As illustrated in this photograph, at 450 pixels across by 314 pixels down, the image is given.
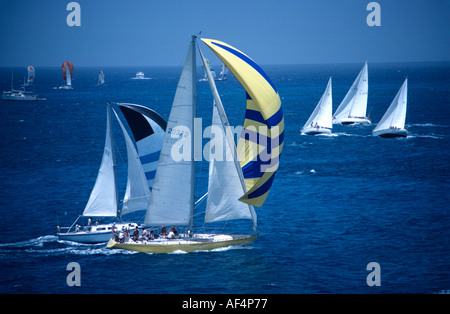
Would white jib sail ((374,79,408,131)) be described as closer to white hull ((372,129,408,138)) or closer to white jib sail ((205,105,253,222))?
white hull ((372,129,408,138))

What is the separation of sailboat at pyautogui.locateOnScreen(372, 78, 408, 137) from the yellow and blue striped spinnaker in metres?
54.9

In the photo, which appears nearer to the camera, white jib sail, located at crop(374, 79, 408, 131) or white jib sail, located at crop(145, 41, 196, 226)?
white jib sail, located at crop(145, 41, 196, 226)

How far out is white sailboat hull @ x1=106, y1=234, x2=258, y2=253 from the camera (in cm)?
3762

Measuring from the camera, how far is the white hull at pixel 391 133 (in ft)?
287

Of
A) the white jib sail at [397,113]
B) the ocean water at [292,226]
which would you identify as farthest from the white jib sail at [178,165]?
the white jib sail at [397,113]

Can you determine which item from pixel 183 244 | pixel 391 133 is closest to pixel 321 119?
pixel 391 133

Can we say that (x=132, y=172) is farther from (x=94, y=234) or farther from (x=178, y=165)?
(x=178, y=165)

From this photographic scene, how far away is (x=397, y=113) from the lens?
87.3 metres

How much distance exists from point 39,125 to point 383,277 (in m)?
88.5

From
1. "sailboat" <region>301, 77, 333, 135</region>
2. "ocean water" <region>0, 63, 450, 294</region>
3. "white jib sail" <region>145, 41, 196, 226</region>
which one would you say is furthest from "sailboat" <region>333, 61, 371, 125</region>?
"white jib sail" <region>145, 41, 196, 226</region>
